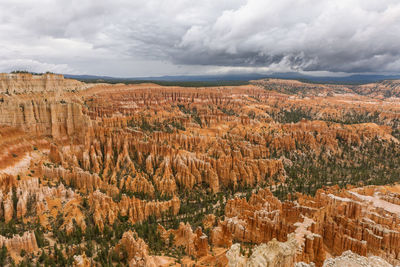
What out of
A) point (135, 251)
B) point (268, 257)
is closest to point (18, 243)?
point (135, 251)

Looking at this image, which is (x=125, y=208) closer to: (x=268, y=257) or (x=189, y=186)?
(x=189, y=186)

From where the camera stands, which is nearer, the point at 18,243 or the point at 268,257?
the point at 268,257

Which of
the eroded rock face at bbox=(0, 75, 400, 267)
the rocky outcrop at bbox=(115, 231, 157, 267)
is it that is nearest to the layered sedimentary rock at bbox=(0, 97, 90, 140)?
the eroded rock face at bbox=(0, 75, 400, 267)

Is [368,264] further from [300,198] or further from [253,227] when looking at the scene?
[300,198]

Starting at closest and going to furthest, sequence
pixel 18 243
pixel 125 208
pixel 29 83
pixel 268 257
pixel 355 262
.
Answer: pixel 355 262
pixel 268 257
pixel 18 243
pixel 125 208
pixel 29 83

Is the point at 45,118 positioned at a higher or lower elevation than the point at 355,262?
higher

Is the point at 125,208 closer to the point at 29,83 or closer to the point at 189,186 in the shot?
the point at 189,186

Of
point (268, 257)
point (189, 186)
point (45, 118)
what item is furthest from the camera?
point (45, 118)

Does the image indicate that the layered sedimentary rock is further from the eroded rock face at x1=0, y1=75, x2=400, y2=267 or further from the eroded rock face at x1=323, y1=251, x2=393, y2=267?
the eroded rock face at x1=323, y1=251, x2=393, y2=267

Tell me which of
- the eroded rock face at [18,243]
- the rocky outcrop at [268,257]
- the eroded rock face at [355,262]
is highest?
the eroded rock face at [355,262]

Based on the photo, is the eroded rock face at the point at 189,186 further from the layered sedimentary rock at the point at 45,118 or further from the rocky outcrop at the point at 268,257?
the layered sedimentary rock at the point at 45,118

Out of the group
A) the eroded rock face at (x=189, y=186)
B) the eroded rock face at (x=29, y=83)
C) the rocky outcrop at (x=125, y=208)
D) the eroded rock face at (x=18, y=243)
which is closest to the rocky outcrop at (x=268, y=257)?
the eroded rock face at (x=189, y=186)

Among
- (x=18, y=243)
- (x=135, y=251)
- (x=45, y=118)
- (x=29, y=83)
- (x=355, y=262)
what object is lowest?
(x=135, y=251)
